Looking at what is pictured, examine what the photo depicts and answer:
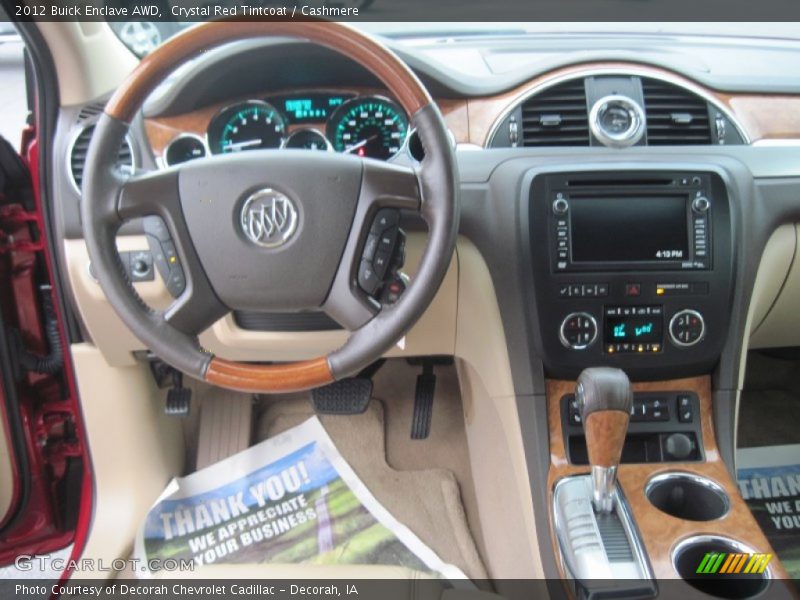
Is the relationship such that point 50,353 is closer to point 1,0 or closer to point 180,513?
point 180,513

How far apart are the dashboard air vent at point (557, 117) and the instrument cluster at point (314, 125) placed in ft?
0.71

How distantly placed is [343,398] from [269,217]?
0.72 metres

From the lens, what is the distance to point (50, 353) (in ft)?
4.72

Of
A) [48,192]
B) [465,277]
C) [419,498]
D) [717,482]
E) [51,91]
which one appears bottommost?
[419,498]

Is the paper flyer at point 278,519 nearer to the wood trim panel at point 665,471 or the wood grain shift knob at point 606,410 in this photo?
the wood trim panel at point 665,471

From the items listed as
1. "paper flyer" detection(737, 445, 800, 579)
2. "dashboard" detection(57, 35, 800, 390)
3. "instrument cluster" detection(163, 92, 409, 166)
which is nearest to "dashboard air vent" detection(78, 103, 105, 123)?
"dashboard" detection(57, 35, 800, 390)

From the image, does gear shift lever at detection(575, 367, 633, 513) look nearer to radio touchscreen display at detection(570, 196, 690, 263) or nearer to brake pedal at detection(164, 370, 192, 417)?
radio touchscreen display at detection(570, 196, 690, 263)

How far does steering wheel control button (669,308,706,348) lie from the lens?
1117 mm

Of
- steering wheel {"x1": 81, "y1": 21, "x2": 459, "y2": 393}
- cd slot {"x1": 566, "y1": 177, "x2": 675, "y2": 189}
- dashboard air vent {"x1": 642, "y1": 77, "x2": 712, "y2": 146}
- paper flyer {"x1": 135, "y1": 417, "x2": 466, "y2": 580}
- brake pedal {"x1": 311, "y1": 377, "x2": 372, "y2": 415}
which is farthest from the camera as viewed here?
brake pedal {"x1": 311, "y1": 377, "x2": 372, "y2": 415}

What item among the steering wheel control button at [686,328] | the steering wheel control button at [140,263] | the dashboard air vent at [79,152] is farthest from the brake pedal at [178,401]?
the steering wheel control button at [686,328]

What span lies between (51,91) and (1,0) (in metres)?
0.16

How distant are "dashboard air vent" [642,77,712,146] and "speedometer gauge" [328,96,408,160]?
0.44 meters

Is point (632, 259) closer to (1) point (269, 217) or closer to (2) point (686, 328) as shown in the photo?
(2) point (686, 328)

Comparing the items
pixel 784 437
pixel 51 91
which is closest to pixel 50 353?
pixel 51 91
